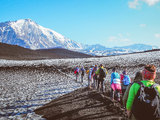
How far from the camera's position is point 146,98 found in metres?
3.51

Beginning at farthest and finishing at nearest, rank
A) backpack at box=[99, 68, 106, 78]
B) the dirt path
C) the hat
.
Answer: backpack at box=[99, 68, 106, 78]
the dirt path
the hat

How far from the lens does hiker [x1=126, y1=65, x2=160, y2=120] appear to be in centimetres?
348

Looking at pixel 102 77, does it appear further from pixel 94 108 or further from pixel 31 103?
pixel 31 103

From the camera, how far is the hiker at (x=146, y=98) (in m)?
3.48

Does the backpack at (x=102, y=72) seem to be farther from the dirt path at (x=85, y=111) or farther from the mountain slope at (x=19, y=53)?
the mountain slope at (x=19, y=53)

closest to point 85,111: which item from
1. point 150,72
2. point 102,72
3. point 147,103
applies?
point 102,72

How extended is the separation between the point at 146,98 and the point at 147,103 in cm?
11

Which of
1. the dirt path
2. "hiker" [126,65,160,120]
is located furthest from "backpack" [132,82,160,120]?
the dirt path

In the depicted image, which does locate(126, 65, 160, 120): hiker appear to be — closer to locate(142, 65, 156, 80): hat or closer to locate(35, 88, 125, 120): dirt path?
locate(142, 65, 156, 80): hat

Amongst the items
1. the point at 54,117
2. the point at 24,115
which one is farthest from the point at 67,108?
the point at 24,115

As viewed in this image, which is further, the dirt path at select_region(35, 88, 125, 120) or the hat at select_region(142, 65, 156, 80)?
the dirt path at select_region(35, 88, 125, 120)

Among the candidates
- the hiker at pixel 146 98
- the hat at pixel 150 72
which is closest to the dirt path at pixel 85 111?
the hiker at pixel 146 98

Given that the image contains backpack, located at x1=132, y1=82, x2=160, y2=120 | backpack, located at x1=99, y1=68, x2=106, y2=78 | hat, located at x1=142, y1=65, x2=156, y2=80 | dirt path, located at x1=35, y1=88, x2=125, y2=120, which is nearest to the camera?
backpack, located at x1=132, y1=82, x2=160, y2=120

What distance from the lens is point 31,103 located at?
11.5 meters
